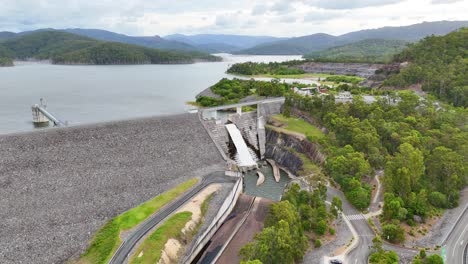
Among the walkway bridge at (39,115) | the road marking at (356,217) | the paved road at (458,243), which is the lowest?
the paved road at (458,243)

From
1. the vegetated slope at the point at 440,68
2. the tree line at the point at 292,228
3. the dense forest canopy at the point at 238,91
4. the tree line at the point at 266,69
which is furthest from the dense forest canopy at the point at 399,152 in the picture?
the tree line at the point at 266,69

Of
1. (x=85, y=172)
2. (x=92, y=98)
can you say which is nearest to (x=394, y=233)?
(x=85, y=172)

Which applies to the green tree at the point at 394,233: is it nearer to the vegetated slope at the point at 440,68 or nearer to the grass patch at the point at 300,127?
the grass patch at the point at 300,127

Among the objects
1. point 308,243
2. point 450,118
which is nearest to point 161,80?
point 450,118

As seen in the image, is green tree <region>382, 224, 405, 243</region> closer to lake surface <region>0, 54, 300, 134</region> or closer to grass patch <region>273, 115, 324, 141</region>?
grass patch <region>273, 115, 324, 141</region>

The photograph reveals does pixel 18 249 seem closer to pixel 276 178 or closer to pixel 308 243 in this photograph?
pixel 308 243

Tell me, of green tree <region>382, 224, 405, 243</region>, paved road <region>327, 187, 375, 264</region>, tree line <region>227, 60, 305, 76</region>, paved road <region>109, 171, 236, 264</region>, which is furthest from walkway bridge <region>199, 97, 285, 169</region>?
tree line <region>227, 60, 305, 76</region>
